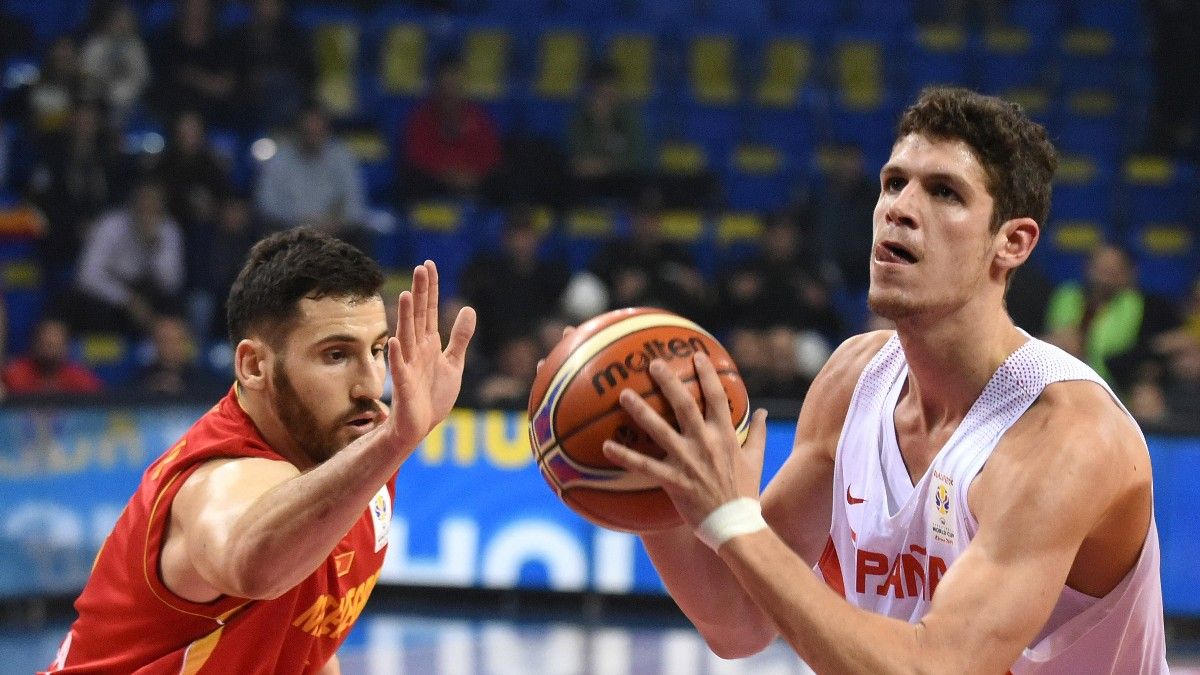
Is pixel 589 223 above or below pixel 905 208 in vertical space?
above

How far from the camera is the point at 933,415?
3.27m

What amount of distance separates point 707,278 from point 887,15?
344cm

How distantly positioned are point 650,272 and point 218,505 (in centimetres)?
688

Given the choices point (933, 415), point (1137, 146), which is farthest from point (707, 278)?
point (933, 415)

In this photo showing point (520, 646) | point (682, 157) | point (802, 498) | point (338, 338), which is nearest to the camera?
point (338, 338)

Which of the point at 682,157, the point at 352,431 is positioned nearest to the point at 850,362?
the point at 352,431

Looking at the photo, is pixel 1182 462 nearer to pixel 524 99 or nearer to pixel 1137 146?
pixel 1137 146

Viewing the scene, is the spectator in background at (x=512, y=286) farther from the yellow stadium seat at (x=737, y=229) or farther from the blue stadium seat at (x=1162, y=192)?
the blue stadium seat at (x=1162, y=192)

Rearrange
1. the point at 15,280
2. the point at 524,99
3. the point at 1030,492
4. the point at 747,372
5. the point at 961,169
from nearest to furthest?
the point at 1030,492 → the point at 961,169 → the point at 747,372 → the point at 15,280 → the point at 524,99

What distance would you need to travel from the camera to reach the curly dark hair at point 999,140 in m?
3.09

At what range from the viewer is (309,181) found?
35.0 feet

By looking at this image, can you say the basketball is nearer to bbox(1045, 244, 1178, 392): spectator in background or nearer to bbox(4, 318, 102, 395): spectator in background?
bbox(1045, 244, 1178, 392): spectator in background

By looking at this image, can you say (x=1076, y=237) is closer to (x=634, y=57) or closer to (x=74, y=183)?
(x=634, y=57)

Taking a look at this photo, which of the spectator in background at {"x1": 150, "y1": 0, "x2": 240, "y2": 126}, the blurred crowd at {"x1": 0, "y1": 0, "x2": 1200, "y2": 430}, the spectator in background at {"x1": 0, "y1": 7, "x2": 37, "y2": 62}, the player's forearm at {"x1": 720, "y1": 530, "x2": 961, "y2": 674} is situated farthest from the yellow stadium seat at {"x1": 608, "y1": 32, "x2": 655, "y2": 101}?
the player's forearm at {"x1": 720, "y1": 530, "x2": 961, "y2": 674}
